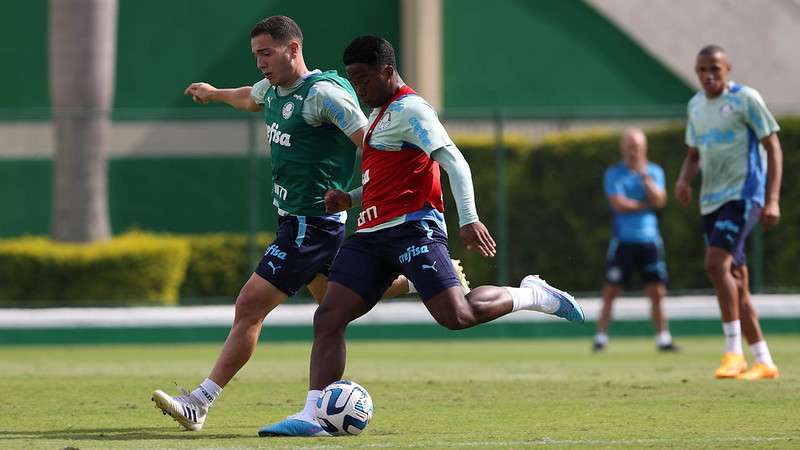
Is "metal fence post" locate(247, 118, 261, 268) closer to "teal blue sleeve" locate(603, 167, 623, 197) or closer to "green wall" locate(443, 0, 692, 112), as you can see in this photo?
"teal blue sleeve" locate(603, 167, 623, 197)

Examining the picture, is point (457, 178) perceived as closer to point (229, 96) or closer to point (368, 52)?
point (368, 52)

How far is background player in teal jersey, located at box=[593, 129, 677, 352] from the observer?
1636 centimetres

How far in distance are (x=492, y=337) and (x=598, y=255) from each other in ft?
7.67

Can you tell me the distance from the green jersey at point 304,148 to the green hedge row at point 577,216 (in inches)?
442

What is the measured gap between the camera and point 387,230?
8227 millimetres

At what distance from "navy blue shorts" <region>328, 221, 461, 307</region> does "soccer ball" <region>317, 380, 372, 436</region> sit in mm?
481

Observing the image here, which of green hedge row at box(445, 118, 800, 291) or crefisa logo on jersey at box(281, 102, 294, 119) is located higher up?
crefisa logo on jersey at box(281, 102, 294, 119)

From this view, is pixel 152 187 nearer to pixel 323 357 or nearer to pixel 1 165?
pixel 1 165

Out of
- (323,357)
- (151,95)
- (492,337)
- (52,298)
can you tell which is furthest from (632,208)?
(151,95)

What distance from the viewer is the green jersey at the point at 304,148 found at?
8711mm

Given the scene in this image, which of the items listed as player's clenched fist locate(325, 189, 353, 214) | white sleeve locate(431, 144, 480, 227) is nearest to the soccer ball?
player's clenched fist locate(325, 189, 353, 214)

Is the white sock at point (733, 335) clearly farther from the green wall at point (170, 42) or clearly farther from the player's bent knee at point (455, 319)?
the green wall at point (170, 42)

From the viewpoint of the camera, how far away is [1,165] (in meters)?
20.6

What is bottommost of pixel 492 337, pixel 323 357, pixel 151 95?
pixel 492 337
